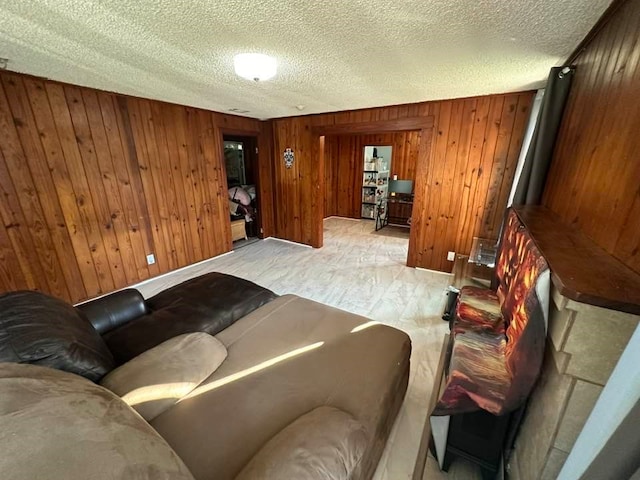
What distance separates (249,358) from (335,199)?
5890 mm

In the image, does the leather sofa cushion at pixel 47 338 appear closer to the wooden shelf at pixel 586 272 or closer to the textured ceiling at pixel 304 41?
the textured ceiling at pixel 304 41

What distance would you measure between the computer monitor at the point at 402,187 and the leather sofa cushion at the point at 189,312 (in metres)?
4.19

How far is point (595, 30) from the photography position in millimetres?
1304

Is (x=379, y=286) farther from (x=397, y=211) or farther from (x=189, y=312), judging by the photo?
(x=397, y=211)

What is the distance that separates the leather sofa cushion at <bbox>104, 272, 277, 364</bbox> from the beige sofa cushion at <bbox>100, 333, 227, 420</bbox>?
0.28 metres

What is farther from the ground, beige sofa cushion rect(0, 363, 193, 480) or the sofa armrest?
beige sofa cushion rect(0, 363, 193, 480)

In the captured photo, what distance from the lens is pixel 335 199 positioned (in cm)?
681

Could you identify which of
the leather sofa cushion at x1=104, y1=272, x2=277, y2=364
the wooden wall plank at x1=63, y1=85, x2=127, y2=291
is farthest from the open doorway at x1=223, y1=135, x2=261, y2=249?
the leather sofa cushion at x1=104, y1=272, x2=277, y2=364

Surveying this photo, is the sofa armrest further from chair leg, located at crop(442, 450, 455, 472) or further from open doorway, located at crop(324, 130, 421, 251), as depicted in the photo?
open doorway, located at crop(324, 130, 421, 251)

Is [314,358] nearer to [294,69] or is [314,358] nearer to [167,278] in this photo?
[294,69]

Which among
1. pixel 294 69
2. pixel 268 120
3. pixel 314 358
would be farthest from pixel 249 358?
pixel 268 120

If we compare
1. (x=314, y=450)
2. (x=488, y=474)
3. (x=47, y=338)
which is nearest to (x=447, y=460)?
(x=488, y=474)

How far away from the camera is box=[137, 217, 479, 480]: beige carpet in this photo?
4.52 ft

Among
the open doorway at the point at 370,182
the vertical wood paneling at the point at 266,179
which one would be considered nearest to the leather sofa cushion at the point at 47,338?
the vertical wood paneling at the point at 266,179
